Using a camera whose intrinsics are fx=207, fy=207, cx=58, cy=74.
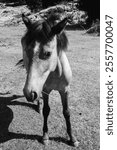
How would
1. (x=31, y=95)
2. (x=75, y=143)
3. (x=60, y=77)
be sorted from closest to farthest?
(x=31, y=95), (x=60, y=77), (x=75, y=143)

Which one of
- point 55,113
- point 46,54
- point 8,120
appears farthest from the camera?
point 55,113

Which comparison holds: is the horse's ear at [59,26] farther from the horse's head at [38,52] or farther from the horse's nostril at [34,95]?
the horse's nostril at [34,95]

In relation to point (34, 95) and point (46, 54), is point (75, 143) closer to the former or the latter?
point (34, 95)

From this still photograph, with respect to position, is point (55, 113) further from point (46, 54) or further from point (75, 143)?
point (46, 54)

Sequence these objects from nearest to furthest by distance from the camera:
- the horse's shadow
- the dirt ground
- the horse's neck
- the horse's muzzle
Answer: the horse's muzzle < the horse's neck < the dirt ground < the horse's shadow

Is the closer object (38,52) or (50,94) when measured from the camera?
(38,52)

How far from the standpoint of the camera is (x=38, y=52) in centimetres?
266

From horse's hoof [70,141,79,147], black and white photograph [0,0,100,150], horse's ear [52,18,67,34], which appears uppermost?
horse's ear [52,18,67,34]

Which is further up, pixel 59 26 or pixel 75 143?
pixel 59 26

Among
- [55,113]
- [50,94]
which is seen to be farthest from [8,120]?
[50,94]

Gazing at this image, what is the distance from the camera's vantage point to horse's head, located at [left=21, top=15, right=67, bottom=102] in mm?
2615

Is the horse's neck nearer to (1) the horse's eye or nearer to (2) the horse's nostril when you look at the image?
(1) the horse's eye

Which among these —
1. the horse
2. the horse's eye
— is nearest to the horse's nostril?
the horse

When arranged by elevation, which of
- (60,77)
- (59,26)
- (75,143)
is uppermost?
(59,26)
